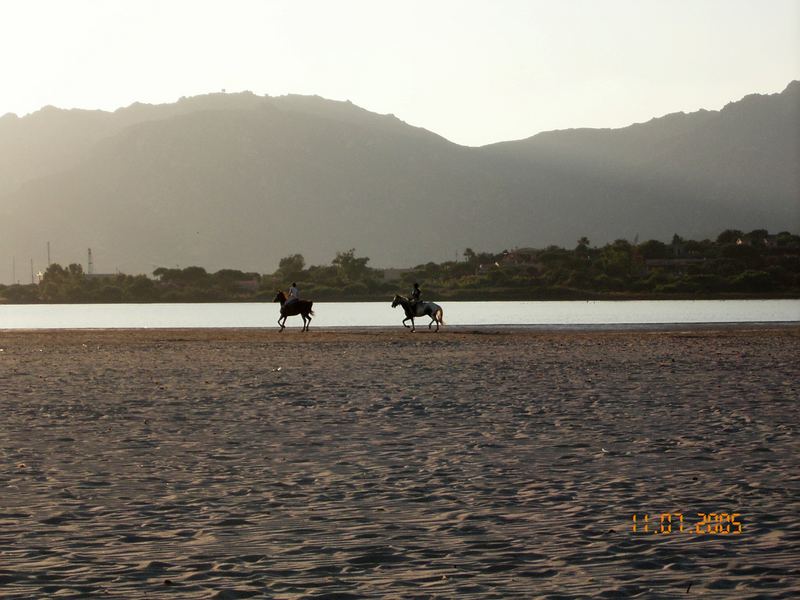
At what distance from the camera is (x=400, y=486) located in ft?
39.0

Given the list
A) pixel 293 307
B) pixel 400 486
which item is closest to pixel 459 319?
pixel 293 307

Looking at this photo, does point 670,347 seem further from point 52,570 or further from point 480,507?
point 52,570

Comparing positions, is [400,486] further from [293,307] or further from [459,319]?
[459,319]

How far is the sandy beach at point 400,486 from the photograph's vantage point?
8102mm

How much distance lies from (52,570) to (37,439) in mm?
7997

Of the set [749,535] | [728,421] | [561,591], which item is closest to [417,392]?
[728,421]
